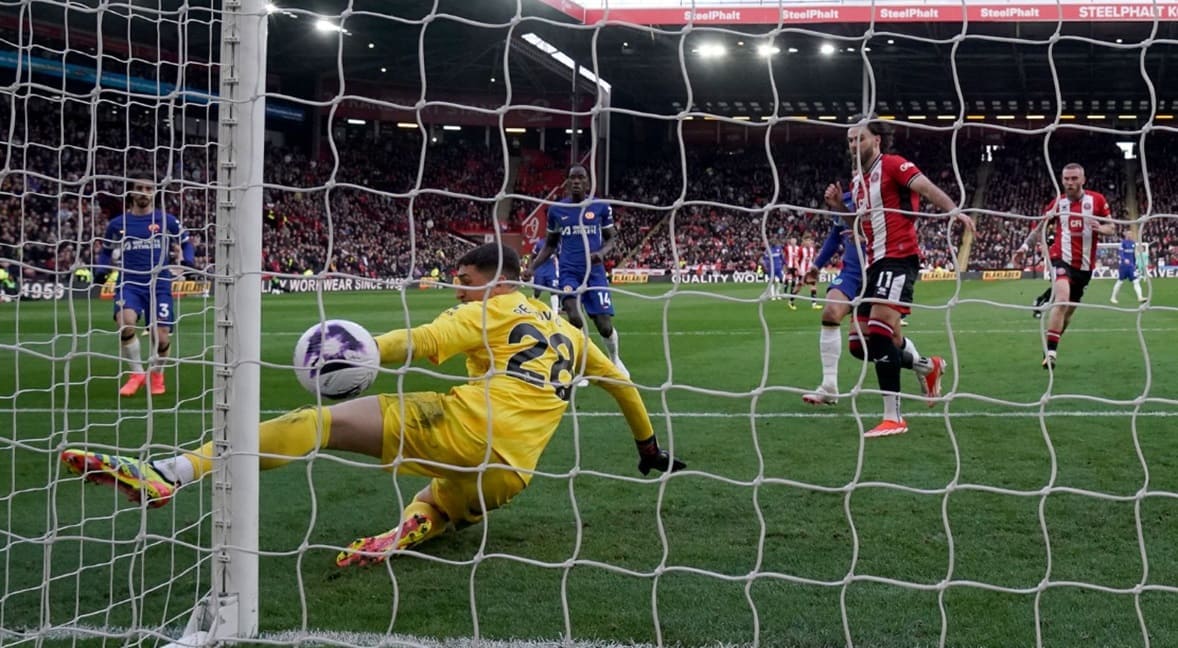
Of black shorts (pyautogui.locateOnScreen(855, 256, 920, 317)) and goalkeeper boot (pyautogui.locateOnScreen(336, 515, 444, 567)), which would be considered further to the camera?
black shorts (pyautogui.locateOnScreen(855, 256, 920, 317))

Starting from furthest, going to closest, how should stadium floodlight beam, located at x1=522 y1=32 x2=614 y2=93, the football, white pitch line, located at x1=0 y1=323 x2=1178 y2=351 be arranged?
stadium floodlight beam, located at x1=522 y1=32 x2=614 y2=93 → white pitch line, located at x1=0 y1=323 x2=1178 y2=351 → the football

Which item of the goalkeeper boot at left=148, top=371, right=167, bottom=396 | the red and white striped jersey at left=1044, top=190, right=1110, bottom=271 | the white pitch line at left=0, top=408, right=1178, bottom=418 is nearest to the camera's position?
the white pitch line at left=0, top=408, right=1178, bottom=418

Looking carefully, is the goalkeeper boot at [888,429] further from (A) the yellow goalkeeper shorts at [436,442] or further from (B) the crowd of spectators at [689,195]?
(B) the crowd of spectators at [689,195]

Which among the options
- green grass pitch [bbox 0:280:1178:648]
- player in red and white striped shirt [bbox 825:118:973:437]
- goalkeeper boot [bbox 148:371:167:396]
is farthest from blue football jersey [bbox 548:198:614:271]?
goalkeeper boot [bbox 148:371:167:396]

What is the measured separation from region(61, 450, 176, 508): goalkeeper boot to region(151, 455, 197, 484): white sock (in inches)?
0.7

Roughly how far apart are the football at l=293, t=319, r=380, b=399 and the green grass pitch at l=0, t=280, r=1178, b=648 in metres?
0.22

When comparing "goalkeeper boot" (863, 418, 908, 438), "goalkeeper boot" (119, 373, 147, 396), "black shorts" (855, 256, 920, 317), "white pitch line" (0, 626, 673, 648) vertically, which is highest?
"black shorts" (855, 256, 920, 317)

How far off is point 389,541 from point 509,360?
79cm

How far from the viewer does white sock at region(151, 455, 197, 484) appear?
341cm

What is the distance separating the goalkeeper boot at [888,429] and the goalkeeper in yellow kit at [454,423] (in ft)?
7.84

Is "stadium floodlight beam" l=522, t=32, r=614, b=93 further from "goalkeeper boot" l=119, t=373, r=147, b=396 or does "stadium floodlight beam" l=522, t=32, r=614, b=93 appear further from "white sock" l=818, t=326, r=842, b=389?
"white sock" l=818, t=326, r=842, b=389

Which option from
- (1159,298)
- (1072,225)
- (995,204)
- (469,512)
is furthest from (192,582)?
(995,204)

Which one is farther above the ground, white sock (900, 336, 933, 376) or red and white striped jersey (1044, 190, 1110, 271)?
red and white striped jersey (1044, 190, 1110, 271)

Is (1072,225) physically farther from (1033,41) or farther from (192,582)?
(192,582)
